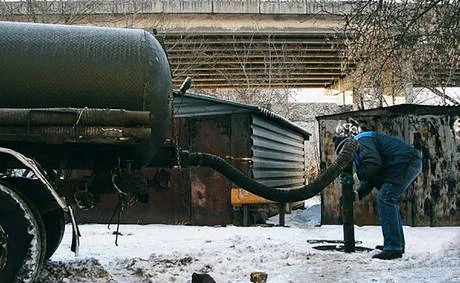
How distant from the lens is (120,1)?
20188mm

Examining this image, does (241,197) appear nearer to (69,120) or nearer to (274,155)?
(274,155)

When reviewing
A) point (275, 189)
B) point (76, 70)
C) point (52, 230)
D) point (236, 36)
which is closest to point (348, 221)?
point (275, 189)

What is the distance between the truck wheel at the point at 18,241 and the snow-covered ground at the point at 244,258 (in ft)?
3.23

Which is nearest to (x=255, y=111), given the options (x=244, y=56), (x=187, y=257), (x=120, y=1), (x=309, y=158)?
(x=187, y=257)

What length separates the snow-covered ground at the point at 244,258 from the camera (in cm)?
570

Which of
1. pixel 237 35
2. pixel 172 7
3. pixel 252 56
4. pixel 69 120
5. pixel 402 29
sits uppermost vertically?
pixel 172 7

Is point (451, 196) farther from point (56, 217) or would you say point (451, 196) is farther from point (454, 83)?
point (454, 83)

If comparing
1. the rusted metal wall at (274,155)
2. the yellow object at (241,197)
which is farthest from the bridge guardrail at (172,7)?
the yellow object at (241,197)

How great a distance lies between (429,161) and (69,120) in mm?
7237

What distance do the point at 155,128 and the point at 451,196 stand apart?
262 inches

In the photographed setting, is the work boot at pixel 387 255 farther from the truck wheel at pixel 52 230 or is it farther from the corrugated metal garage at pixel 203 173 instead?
the corrugated metal garage at pixel 203 173

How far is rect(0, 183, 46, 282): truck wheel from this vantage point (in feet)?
14.7

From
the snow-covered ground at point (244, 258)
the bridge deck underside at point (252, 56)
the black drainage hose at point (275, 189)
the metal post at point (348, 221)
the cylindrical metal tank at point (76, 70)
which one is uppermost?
the bridge deck underside at point (252, 56)

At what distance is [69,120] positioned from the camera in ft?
15.8
